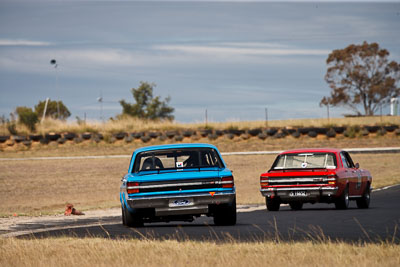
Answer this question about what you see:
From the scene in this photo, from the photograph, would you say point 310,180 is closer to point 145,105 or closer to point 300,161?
point 300,161

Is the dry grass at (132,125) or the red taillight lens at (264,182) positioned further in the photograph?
the dry grass at (132,125)

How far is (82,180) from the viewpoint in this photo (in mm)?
40312

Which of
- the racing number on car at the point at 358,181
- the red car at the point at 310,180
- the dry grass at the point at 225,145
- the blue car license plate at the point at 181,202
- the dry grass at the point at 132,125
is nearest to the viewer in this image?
the blue car license plate at the point at 181,202

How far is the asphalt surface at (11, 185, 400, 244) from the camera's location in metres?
13.6

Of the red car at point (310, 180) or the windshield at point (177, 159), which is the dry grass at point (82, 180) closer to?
the red car at point (310, 180)

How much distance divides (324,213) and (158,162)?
545 centimetres

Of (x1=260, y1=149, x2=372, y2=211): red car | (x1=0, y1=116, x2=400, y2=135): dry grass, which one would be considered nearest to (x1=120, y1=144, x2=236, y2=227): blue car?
(x1=260, y1=149, x2=372, y2=211): red car

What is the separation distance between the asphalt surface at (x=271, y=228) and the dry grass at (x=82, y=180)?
22.0 ft

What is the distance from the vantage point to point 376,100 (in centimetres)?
9381

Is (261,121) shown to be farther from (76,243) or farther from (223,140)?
(76,243)

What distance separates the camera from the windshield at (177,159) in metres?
15.6

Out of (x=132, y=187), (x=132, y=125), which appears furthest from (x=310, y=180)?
(x=132, y=125)

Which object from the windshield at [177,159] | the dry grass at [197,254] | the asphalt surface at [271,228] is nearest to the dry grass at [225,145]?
the asphalt surface at [271,228]

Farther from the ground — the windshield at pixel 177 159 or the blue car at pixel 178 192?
the windshield at pixel 177 159
